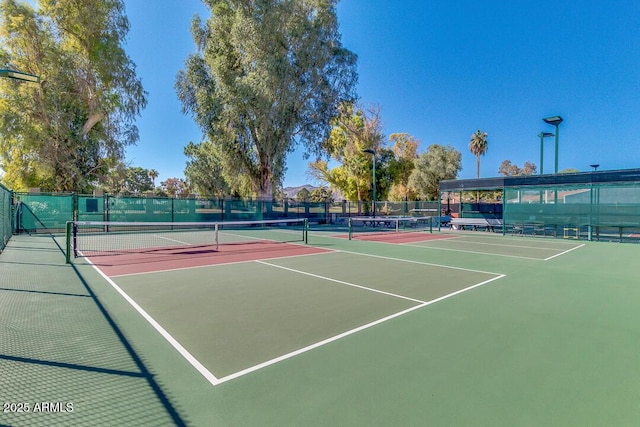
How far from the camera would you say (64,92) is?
79.1 ft

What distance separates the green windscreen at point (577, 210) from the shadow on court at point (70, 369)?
69.5 ft

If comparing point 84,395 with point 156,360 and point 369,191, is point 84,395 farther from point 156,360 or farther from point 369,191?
point 369,191

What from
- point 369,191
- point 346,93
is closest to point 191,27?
point 346,93

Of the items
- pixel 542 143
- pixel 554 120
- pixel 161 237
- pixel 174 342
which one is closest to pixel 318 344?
pixel 174 342

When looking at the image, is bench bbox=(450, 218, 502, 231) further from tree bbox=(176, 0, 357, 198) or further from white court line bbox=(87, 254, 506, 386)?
white court line bbox=(87, 254, 506, 386)

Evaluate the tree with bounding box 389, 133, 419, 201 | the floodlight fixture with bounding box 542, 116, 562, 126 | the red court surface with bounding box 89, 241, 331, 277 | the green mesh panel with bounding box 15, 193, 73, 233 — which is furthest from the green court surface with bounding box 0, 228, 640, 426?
the tree with bounding box 389, 133, 419, 201

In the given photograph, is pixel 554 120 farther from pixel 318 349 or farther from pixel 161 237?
pixel 161 237

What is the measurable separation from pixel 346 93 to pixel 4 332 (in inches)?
1156

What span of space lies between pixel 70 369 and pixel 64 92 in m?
28.5

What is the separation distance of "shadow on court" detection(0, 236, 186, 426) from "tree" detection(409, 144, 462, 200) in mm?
42360

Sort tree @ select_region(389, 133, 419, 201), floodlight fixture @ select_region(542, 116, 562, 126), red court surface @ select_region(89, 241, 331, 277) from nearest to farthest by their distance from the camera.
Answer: red court surface @ select_region(89, 241, 331, 277)
floodlight fixture @ select_region(542, 116, 562, 126)
tree @ select_region(389, 133, 419, 201)

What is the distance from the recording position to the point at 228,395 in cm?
292

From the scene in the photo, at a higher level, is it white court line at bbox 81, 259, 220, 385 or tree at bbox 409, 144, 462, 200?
tree at bbox 409, 144, 462, 200

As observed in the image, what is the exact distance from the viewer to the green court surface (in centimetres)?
273
